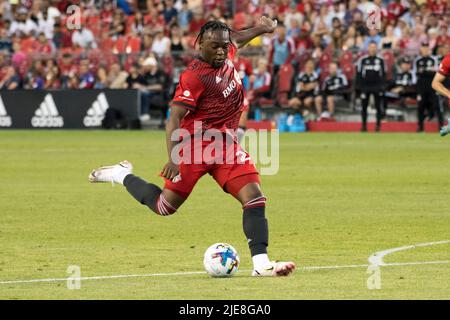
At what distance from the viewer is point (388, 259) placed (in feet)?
39.4

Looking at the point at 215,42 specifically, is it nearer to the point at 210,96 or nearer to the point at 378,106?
the point at 210,96

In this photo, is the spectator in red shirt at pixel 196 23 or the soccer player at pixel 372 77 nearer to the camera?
the soccer player at pixel 372 77

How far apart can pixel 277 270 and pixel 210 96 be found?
1.68 m

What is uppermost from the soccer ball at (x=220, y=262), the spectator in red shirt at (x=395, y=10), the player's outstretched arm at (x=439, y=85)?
the player's outstretched arm at (x=439, y=85)

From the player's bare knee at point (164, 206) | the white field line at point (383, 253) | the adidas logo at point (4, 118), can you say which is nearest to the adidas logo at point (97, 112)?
→ the adidas logo at point (4, 118)

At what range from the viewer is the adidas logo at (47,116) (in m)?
38.1

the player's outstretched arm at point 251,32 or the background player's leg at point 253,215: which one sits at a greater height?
the player's outstretched arm at point 251,32

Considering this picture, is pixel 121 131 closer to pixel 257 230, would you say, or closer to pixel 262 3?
pixel 262 3

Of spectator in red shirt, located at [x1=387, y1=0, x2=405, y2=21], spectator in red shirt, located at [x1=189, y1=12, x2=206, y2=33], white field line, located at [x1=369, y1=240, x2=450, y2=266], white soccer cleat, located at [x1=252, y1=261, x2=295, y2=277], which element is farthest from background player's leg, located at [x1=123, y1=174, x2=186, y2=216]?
spectator in red shirt, located at [x1=189, y1=12, x2=206, y2=33]

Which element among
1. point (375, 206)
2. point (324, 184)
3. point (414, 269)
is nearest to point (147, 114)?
point (324, 184)

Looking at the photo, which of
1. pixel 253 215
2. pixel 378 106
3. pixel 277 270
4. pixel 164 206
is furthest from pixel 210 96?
pixel 378 106

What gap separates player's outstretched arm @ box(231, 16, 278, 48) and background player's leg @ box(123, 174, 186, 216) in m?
1.69

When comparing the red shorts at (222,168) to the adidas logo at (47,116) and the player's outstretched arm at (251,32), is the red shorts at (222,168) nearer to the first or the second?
the player's outstretched arm at (251,32)

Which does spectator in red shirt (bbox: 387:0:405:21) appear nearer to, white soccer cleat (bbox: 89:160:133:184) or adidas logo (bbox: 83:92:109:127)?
adidas logo (bbox: 83:92:109:127)
